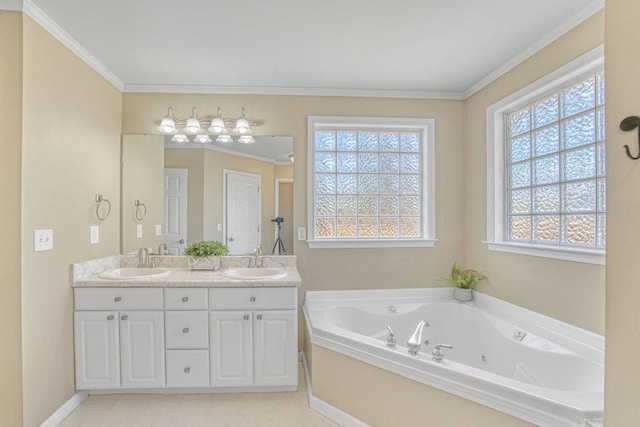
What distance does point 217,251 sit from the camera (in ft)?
9.19

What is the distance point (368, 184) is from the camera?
10.1 feet

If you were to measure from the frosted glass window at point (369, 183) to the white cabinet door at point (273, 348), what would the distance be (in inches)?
34.2

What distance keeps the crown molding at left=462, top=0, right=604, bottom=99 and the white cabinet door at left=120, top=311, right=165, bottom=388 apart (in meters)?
3.01

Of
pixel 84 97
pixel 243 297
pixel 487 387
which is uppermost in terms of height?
pixel 84 97

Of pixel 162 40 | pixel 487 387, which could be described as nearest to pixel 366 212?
pixel 487 387

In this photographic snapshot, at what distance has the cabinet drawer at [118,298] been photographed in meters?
2.29

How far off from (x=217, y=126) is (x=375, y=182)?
4.77 ft

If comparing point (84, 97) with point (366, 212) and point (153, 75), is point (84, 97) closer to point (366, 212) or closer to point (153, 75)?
point (153, 75)

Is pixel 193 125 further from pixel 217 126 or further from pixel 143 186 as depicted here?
pixel 143 186

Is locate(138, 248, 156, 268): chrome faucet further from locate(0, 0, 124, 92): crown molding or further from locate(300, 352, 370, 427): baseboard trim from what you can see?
locate(300, 352, 370, 427): baseboard trim

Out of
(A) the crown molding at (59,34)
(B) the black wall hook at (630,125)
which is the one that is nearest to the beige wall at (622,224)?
(B) the black wall hook at (630,125)

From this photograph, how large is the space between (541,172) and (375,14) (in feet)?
4.97

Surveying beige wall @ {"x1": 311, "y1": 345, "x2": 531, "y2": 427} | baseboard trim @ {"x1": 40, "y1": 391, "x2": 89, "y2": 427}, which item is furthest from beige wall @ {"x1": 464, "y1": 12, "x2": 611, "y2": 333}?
baseboard trim @ {"x1": 40, "y1": 391, "x2": 89, "y2": 427}

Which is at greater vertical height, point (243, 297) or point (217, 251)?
point (217, 251)
